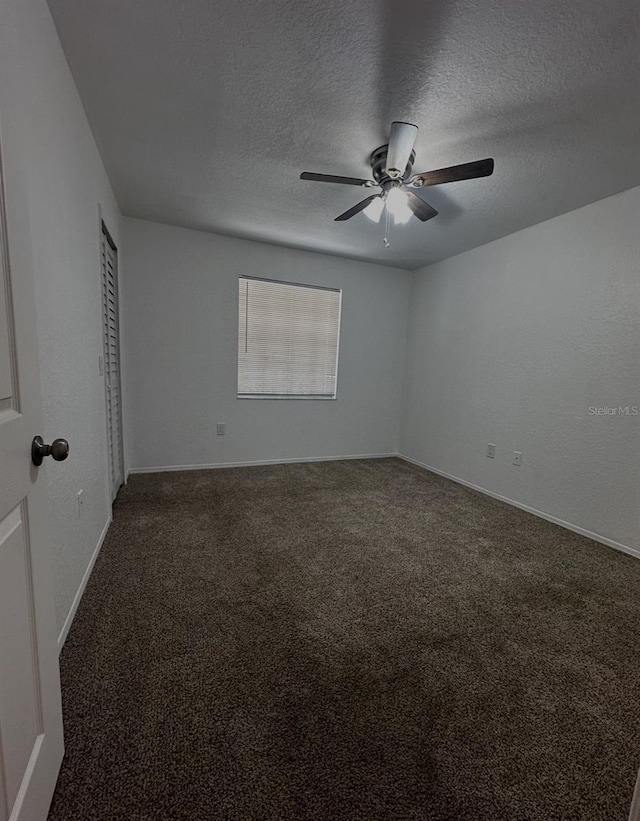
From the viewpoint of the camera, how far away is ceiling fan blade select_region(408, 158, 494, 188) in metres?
1.69

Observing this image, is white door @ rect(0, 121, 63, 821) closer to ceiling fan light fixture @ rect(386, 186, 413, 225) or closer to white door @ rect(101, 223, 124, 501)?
white door @ rect(101, 223, 124, 501)

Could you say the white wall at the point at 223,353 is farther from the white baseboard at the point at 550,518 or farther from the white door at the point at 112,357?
the white baseboard at the point at 550,518

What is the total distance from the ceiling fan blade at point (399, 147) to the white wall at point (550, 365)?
5.63 ft

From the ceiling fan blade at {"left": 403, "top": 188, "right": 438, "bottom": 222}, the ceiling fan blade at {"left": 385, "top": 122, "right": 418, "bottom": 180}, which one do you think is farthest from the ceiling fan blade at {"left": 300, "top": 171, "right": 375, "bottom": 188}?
the ceiling fan blade at {"left": 403, "top": 188, "right": 438, "bottom": 222}

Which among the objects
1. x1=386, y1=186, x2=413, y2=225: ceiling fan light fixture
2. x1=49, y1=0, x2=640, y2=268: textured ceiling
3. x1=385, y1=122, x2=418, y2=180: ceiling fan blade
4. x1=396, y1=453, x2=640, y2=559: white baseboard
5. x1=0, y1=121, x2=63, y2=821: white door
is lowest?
x1=396, y1=453, x2=640, y2=559: white baseboard

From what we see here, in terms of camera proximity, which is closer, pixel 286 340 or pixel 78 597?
pixel 78 597

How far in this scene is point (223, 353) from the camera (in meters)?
3.82

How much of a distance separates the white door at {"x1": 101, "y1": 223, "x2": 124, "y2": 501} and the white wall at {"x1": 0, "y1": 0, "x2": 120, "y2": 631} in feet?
1.27

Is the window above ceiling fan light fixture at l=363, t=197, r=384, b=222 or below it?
below

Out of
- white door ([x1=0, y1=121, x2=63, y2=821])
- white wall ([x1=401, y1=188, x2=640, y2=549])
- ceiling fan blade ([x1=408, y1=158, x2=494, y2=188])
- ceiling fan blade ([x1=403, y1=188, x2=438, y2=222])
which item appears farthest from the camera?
white wall ([x1=401, y1=188, x2=640, y2=549])

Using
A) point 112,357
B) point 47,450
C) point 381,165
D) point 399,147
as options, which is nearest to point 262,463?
point 112,357

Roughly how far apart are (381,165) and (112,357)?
242cm

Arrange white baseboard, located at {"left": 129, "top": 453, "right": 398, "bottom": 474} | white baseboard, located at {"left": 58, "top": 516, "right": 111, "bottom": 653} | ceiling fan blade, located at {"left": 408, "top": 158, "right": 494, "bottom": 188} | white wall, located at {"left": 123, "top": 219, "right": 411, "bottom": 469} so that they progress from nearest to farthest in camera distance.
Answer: white baseboard, located at {"left": 58, "top": 516, "right": 111, "bottom": 653}, ceiling fan blade, located at {"left": 408, "top": 158, "right": 494, "bottom": 188}, white wall, located at {"left": 123, "top": 219, "right": 411, "bottom": 469}, white baseboard, located at {"left": 129, "top": 453, "right": 398, "bottom": 474}

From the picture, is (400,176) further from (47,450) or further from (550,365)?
(47,450)
